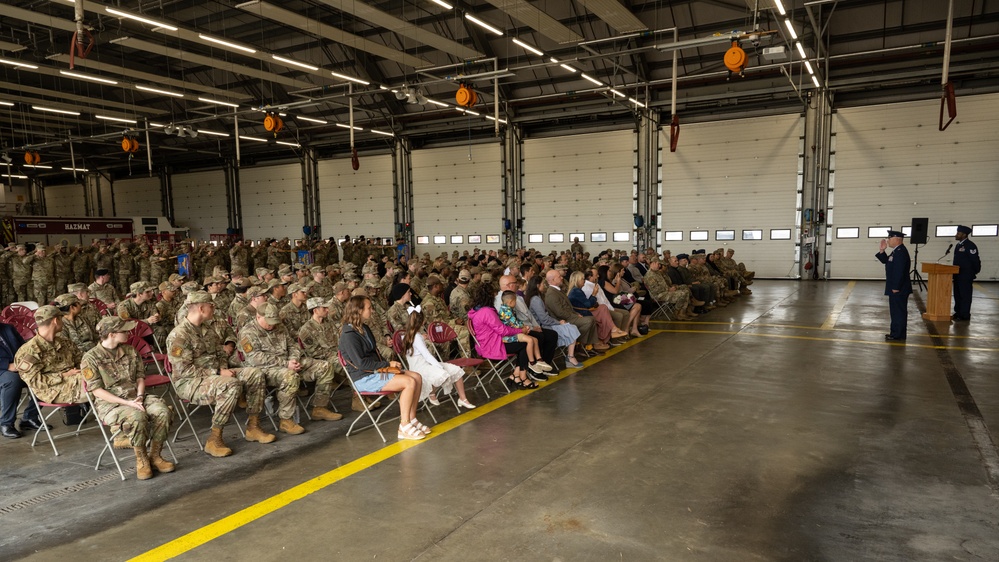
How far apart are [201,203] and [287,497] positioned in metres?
34.9

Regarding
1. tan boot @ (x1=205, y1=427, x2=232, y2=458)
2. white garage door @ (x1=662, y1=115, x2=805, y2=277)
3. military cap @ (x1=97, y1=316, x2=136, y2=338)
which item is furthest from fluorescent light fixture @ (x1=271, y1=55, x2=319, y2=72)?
white garage door @ (x1=662, y1=115, x2=805, y2=277)

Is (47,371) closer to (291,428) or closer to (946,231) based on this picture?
(291,428)

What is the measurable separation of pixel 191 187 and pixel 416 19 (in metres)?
23.1

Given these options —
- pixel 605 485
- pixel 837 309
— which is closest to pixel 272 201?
pixel 837 309

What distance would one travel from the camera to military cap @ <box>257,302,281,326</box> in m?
5.38

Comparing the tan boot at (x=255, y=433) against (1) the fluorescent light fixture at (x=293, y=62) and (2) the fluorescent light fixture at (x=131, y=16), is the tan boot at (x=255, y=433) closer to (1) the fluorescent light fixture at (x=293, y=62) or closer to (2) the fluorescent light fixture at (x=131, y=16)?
(2) the fluorescent light fixture at (x=131, y=16)

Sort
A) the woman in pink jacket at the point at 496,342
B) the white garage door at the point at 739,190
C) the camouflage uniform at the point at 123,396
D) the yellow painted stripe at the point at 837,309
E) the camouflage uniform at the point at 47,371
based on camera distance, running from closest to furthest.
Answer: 1. the camouflage uniform at the point at 123,396
2. the camouflage uniform at the point at 47,371
3. the woman in pink jacket at the point at 496,342
4. the yellow painted stripe at the point at 837,309
5. the white garage door at the point at 739,190

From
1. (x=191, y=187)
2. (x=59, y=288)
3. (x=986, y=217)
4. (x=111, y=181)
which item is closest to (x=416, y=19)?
Answer: (x=59, y=288)

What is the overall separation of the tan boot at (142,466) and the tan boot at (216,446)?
0.49 m

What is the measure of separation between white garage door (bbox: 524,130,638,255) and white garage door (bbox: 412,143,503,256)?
5.31 feet

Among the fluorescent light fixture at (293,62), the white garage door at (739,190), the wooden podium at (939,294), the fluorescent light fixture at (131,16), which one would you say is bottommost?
the wooden podium at (939,294)

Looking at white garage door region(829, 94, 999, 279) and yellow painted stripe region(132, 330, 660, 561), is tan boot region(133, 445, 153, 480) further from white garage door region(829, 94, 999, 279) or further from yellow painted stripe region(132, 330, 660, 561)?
white garage door region(829, 94, 999, 279)

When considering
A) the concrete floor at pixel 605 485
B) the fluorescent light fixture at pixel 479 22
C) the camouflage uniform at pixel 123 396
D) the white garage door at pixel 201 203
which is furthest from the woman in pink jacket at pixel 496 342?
the white garage door at pixel 201 203

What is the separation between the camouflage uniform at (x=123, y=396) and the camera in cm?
429
